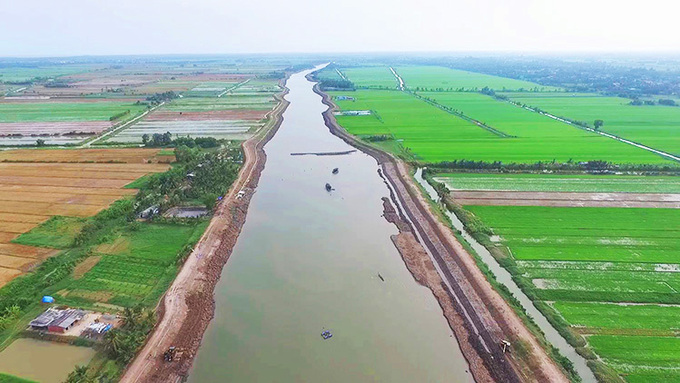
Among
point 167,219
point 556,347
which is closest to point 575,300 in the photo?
point 556,347

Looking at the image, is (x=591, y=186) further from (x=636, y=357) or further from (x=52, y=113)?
(x=52, y=113)

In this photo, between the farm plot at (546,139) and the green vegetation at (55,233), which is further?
the farm plot at (546,139)

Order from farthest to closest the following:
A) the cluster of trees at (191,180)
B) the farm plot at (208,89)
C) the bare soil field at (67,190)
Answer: the farm plot at (208,89), the bare soil field at (67,190), the cluster of trees at (191,180)

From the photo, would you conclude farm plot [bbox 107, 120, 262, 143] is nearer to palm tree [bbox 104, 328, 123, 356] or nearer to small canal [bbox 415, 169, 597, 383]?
small canal [bbox 415, 169, 597, 383]

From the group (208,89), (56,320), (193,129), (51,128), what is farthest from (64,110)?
(56,320)

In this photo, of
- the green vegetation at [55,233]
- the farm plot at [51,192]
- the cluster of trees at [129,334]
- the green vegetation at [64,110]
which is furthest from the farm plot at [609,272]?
the green vegetation at [64,110]

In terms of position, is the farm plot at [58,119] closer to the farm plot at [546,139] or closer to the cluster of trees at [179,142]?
the cluster of trees at [179,142]

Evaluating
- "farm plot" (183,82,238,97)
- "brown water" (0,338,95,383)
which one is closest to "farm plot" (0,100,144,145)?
"farm plot" (183,82,238,97)
